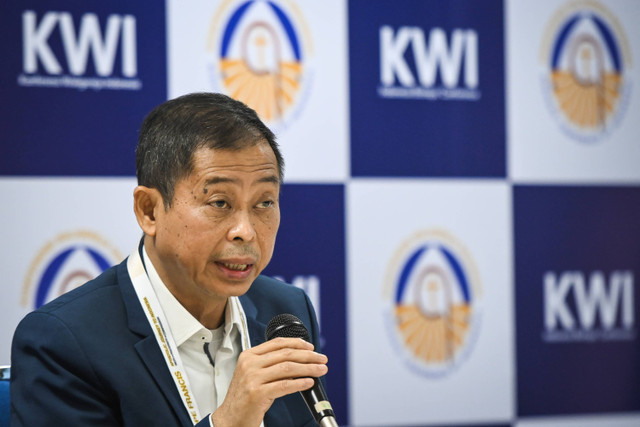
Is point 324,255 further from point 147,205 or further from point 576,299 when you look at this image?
point 147,205

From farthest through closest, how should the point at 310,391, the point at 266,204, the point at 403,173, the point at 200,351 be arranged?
the point at 403,173 → the point at 200,351 → the point at 266,204 → the point at 310,391

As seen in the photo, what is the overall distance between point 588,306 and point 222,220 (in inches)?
103

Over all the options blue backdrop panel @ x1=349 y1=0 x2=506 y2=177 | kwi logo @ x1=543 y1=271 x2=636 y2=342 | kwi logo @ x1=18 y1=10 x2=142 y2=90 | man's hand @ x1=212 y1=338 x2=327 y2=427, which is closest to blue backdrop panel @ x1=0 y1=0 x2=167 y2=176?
kwi logo @ x1=18 y1=10 x2=142 y2=90

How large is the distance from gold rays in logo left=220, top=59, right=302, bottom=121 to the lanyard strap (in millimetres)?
1584

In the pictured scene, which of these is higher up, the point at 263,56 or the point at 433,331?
the point at 263,56

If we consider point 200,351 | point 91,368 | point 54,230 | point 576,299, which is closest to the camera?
point 91,368

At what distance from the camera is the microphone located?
136 cm

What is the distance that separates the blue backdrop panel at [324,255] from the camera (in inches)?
130

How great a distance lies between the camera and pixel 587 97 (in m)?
3.69

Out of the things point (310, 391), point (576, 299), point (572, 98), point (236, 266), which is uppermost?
point (572, 98)

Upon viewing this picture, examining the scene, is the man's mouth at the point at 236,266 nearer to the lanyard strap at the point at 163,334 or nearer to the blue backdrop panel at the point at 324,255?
the lanyard strap at the point at 163,334

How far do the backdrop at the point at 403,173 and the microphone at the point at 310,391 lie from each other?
1.66 metres

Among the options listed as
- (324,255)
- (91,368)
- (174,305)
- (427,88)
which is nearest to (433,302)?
(324,255)

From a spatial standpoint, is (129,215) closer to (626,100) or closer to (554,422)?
(554,422)
